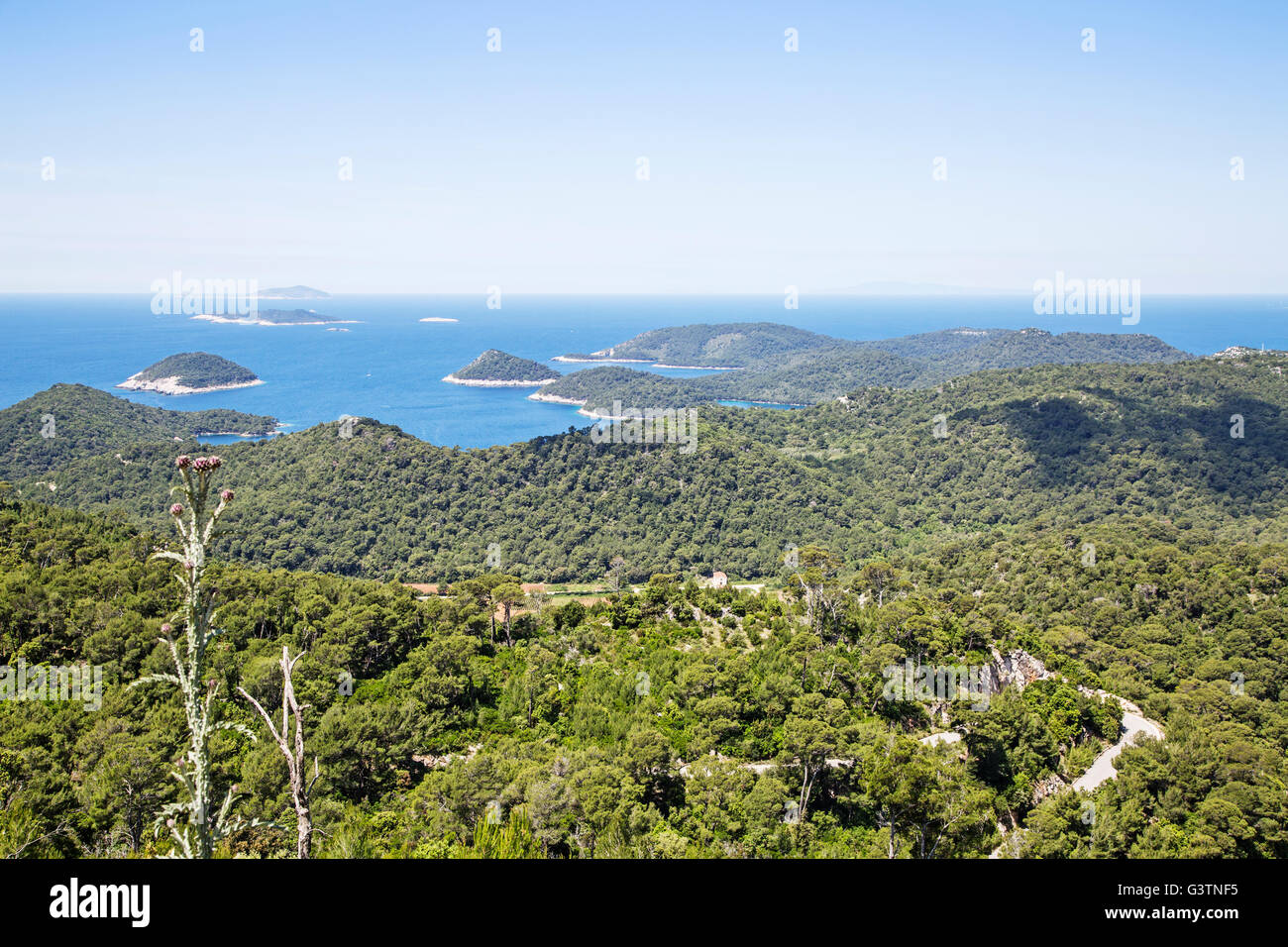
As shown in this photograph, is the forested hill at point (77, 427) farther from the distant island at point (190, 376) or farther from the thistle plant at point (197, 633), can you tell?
the thistle plant at point (197, 633)

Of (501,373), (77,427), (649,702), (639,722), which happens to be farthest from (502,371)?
(639,722)

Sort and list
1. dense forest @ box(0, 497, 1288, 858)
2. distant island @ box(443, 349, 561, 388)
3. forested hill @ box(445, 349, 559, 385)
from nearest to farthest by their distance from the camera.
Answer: dense forest @ box(0, 497, 1288, 858) < distant island @ box(443, 349, 561, 388) < forested hill @ box(445, 349, 559, 385)

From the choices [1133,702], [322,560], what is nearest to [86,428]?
[322,560]
